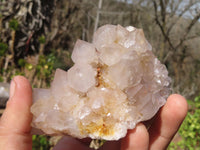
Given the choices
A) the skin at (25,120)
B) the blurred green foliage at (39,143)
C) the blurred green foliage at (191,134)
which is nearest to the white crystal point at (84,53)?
the skin at (25,120)

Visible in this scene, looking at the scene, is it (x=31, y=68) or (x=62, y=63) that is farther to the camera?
(x=62, y=63)

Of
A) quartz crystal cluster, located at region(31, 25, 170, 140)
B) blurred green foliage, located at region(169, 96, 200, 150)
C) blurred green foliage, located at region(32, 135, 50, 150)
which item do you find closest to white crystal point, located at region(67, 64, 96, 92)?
→ quartz crystal cluster, located at region(31, 25, 170, 140)

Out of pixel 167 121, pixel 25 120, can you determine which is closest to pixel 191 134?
pixel 167 121

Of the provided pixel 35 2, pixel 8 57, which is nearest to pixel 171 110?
pixel 8 57

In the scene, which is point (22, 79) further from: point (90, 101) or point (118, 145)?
point (118, 145)

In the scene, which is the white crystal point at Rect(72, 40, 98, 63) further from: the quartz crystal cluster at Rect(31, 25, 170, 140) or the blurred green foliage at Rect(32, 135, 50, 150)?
the blurred green foliage at Rect(32, 135, 50, 150)

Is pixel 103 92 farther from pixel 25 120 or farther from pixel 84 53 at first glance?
pixel 25 120

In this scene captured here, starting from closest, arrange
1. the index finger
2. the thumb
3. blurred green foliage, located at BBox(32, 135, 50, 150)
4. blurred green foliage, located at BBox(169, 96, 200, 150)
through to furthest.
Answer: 1. the thumb
2. the index finger
3. blurred green foliage, located at BBox(32, 135, 50, 150)
4. blurred green foliage, located at BBox(169, 96, 200, 150)
